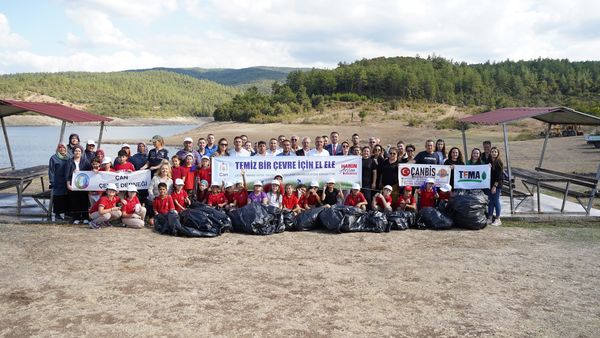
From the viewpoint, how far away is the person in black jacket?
9633 mm

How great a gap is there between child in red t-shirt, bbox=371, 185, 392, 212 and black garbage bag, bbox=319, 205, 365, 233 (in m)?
0.54

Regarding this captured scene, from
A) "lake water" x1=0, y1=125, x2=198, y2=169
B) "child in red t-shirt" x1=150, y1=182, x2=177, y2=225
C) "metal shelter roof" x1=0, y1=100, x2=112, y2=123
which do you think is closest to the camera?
"child in red t-shirt" x1=150, y1=182, x2=177, y2=225

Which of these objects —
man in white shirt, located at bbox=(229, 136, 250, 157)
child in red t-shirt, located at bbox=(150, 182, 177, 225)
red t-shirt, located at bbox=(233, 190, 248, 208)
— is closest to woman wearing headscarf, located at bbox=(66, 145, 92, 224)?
child in red t-shirt, located at bbox=(150, 182, 177, 225)

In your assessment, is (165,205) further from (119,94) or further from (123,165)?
(119,94)

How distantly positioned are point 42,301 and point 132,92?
156 meters

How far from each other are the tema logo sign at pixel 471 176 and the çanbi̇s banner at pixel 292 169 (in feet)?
6.75

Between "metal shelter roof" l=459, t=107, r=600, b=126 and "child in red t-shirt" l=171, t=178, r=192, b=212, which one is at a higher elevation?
"metal shelter roof" l=459, t=107, r=600, b=126

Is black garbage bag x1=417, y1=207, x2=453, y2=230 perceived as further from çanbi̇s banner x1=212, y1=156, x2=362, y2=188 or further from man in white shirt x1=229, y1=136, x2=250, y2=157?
man in white shirt x1=229, y1=136, x2=250, y2=157

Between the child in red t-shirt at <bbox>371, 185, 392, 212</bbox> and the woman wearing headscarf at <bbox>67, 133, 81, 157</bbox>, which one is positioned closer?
the child in red t-shirt at <bbox>371, 185, 392, 212</bbox>

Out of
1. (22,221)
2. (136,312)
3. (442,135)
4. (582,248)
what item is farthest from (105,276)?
(442,135)

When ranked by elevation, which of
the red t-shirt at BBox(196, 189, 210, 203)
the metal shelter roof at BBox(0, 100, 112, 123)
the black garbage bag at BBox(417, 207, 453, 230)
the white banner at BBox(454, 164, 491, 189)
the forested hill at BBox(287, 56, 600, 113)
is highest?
the forested hill at BBox(287, 56, 600, 113)

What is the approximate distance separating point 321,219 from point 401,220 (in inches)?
60.0

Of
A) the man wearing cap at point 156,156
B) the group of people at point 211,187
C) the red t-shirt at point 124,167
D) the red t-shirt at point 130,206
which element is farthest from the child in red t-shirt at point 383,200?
the red t-shirt at point 124,167

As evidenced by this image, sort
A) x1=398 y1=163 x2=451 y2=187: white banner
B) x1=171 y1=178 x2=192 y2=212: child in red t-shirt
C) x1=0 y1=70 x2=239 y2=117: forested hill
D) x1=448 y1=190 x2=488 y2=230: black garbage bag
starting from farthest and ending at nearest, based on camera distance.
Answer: x1=0 y1=70 x2=239 y2=117: forested hill → x1=398 y1=163 x2=451 y2=187: white banner → x1=448 y1=190 x2=488 y2=230: black garbage bag → x1=171 y1=178 x2=192 y2=212: child in red t-shirt
